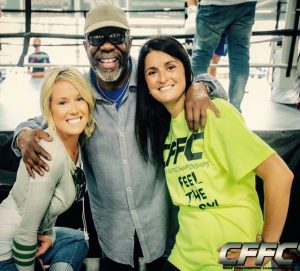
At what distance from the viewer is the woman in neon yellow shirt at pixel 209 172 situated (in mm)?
869

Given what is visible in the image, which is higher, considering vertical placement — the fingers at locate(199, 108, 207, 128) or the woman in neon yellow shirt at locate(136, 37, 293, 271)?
the fingers at locate(199, 108, 207, 128)

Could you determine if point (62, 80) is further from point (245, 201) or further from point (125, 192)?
point (245, 201)

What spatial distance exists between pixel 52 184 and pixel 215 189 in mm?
523

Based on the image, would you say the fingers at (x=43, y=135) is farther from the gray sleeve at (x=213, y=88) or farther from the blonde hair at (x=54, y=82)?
the gray sleeve at (x=213, y=88)

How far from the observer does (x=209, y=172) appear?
94 centimetres

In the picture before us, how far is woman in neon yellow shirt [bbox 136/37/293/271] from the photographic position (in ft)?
2.85

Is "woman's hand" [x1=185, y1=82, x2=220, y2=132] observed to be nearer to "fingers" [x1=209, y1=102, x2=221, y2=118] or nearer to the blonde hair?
"fingers" [x1=209, y1=102, x2=221, y2=118]

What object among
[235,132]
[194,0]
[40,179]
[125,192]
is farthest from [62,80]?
[194,0]

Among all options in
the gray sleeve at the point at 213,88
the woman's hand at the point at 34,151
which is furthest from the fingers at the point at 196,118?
the woman's hand at the point at 34,151

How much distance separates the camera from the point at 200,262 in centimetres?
95

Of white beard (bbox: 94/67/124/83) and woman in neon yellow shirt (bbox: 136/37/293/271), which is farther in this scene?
white beard (bbox: 94/67/124/83)

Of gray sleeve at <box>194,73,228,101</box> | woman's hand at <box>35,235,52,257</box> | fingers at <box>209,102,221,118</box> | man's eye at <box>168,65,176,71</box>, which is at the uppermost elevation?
man's eye at <box>168,65,176,71</box>

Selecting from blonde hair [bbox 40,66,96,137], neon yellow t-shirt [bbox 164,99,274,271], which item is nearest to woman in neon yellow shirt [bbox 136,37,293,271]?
neon yellow t-shirt [bbox 164,99,274,271]

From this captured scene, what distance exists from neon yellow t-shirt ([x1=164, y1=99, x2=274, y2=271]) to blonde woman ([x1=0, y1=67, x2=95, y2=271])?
37 centimetres
